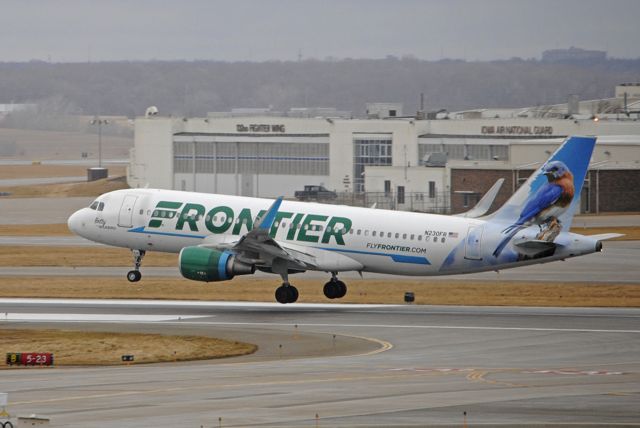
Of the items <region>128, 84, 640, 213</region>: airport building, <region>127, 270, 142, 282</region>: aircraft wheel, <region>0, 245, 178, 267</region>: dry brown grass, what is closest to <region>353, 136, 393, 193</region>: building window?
<region>128, 84, 640, 213</region>: airport building

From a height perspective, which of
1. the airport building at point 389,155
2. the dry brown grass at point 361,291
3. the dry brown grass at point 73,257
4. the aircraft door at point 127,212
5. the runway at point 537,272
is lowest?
the dry brown grass at point 361,291

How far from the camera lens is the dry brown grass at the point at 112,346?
43.0 meters

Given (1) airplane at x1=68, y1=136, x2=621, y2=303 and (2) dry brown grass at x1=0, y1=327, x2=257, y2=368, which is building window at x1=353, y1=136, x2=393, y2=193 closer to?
(1) airplane at x1=68, y1=136, x2=621, y2=303

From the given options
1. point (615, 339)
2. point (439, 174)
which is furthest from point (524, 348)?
point (439, 174)

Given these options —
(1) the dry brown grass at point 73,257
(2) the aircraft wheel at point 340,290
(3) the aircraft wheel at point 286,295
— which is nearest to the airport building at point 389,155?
(1) the dry brown grass at point 73,257

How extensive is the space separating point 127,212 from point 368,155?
87569 mm

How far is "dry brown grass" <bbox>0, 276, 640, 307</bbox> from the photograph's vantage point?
199 ft

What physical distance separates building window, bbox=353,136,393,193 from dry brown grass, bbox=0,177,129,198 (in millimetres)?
30809

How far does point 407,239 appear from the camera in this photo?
189 ft

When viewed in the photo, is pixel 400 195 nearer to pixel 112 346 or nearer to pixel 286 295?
pixel 286 295

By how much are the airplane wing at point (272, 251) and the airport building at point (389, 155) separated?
218ft

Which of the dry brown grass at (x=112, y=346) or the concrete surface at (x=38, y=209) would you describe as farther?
the concrete surface at (x=38, y=209)

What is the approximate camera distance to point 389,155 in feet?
482

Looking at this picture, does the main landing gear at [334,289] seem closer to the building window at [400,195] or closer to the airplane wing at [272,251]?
the airplane wing at [272,251]
